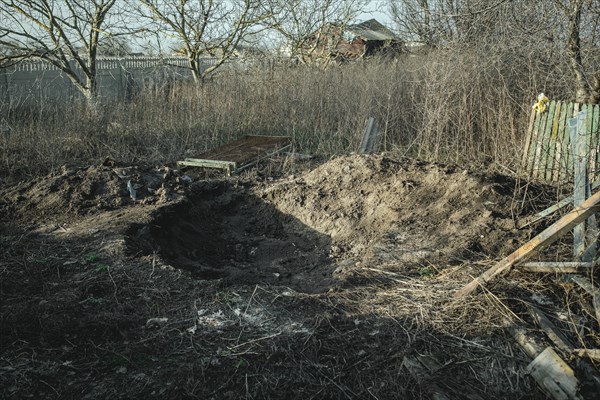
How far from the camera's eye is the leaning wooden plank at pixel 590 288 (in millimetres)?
3164

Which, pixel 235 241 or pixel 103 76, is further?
pixel 103 76

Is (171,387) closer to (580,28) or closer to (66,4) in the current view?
(580,28)

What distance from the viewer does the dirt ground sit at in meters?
2.97

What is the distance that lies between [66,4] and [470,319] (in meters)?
11.4

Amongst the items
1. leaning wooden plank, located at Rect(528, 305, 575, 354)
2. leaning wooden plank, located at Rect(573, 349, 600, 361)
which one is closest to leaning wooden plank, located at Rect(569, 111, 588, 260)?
leaning wooden plank, located at Rect(528, 305, 575, 354)

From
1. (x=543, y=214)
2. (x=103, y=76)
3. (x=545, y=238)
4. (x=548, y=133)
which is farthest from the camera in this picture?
(x=103, y=76)

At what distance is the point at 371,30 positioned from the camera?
60.0 ft

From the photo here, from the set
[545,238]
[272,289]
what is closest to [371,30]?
[272,289]

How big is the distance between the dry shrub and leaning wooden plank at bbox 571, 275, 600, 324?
4740 millimetres

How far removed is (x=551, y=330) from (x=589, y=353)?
316 mm

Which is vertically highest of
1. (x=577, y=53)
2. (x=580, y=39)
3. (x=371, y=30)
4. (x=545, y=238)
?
(x=371, y=30)

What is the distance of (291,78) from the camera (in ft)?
40.2

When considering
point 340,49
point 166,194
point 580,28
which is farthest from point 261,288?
point 340,49

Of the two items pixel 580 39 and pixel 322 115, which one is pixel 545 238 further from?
pixel 322 115
